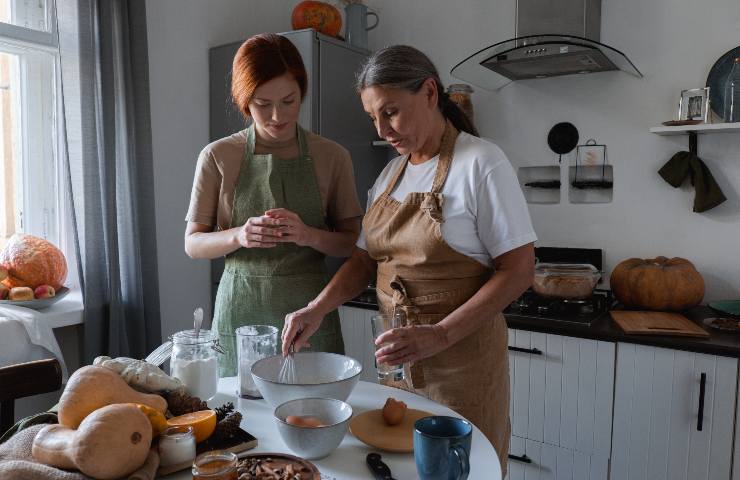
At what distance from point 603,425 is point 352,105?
171 cm

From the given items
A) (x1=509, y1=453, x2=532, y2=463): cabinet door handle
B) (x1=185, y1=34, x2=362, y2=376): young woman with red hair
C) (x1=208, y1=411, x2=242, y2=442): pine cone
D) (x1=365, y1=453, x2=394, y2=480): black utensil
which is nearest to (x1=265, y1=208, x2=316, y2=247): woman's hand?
(x1=185, y1=34, x2=362, y2=376): young woman with red hair

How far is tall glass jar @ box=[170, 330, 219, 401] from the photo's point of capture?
114cm

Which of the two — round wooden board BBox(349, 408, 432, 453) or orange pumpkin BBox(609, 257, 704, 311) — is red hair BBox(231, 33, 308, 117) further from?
orange pumpkin BBox(609, 257, 704, 311)

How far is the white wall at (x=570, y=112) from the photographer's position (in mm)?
2309

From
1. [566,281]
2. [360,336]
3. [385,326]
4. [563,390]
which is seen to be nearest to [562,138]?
[566,281]

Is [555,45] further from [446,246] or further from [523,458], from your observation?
[523,458]

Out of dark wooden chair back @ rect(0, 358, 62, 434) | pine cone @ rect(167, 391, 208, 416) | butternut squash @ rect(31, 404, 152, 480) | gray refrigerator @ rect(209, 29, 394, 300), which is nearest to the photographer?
butternut squash @ rect(31, 404, 152, 480)

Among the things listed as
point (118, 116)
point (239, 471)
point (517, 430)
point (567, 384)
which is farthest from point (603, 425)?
point (118, 116)

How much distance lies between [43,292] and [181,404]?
1.35m

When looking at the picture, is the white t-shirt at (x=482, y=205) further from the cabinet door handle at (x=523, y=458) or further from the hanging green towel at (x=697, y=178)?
the hanging green towel at (x=697, y=178)

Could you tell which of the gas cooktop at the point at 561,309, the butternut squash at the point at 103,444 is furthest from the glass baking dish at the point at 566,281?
the butternut squash at the point at 103,444

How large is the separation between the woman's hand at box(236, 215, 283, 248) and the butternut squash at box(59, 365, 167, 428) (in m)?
0.55

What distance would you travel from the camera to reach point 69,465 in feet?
2.67

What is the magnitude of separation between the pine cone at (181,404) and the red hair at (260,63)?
30.9 inches
